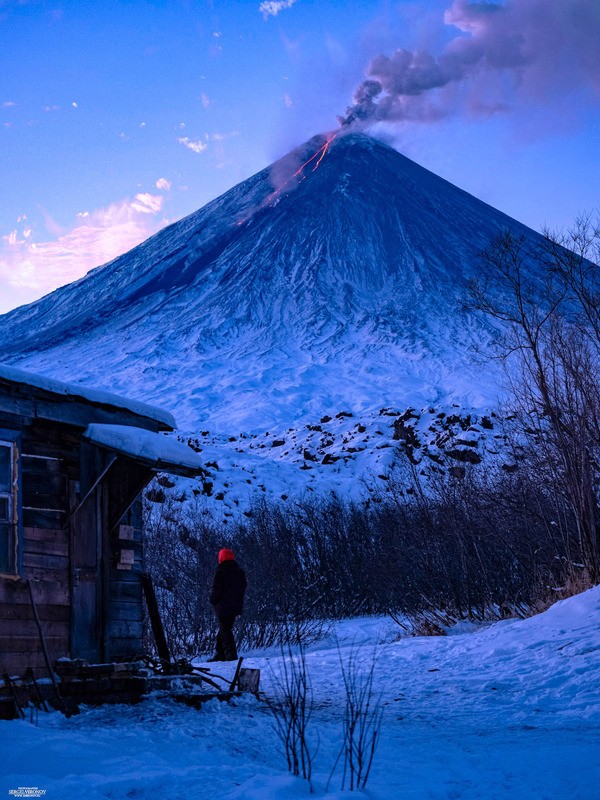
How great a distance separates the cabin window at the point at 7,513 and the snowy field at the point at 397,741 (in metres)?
1.52

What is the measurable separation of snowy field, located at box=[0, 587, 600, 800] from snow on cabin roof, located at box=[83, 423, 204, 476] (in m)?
2.24

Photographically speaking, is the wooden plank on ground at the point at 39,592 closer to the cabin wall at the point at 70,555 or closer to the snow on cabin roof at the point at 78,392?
the cabin wall at the point at 70,555

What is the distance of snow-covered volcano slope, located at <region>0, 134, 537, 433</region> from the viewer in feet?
155

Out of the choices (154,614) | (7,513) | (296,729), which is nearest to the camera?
(296,729)

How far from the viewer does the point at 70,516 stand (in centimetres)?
862

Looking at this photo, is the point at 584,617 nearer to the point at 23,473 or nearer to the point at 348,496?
the point at 23,473

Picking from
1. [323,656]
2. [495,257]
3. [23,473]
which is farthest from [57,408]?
[495,257]

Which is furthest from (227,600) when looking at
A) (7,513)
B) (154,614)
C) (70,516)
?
(7,513)

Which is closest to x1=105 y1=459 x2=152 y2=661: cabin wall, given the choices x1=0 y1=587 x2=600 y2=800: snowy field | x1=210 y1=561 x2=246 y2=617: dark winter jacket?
x1=0 y1=587 x2=600 y2=800: snowy field

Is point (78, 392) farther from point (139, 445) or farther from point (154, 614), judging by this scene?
point (154, 614)

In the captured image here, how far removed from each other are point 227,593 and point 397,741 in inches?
195

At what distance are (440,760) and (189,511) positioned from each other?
2109 cm

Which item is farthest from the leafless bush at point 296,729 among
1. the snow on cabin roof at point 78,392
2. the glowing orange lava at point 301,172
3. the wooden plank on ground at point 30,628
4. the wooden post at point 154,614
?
the glowing orange lava at point 301,172

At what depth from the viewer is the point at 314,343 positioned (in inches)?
2218
